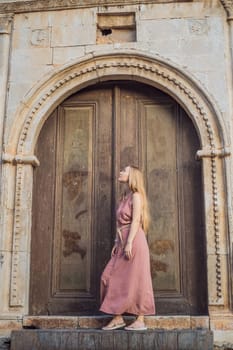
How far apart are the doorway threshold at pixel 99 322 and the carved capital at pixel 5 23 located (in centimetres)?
376

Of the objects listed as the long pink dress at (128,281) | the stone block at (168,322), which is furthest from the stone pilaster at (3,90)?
the stone block at (168,322)

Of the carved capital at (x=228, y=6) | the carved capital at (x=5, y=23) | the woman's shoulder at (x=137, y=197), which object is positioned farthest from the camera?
the carved capital at (x=5, y=23)

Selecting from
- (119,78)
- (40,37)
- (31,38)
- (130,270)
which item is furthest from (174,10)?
(130,270)

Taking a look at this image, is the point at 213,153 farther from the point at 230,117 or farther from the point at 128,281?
the point at 128,281

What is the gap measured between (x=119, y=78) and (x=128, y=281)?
9.14 feet

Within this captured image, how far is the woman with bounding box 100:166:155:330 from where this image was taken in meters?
5.34

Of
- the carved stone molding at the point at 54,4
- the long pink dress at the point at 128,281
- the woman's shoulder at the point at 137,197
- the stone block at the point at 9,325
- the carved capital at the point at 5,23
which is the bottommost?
the stone block at the point at 9,325

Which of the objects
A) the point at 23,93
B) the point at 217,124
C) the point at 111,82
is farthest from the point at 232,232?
the point at 23,93

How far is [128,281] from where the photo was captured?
17.6 ft

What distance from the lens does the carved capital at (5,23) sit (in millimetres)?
6965

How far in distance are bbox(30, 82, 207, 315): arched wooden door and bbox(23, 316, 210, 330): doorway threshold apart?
37cm

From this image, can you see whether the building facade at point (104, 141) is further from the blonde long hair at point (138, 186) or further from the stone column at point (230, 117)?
the blonde long hair at point (138, 186)

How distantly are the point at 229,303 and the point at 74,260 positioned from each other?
77.7 inches

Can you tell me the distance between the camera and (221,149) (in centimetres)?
620
